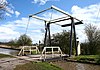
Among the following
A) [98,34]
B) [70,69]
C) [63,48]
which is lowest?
[70,69]

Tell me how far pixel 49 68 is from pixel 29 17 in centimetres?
739

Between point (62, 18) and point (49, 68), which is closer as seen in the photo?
point (49, 68)

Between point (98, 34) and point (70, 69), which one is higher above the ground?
point (98, 34)

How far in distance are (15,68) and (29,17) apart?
7.08 metres

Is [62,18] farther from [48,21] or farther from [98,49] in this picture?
[98,49]

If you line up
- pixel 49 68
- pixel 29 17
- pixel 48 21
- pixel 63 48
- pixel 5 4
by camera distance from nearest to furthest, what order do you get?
pixel 49 68 → pixel 5 4 → pixel 29 17 → pixel 48 21 → pixel 63 48

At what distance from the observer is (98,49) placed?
21.9m

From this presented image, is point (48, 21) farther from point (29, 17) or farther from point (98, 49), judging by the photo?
point (98, 49)

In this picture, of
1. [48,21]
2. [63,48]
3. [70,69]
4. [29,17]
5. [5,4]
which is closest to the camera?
[70,69]

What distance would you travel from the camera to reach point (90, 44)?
22.5 metres

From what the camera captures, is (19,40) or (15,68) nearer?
(15,68)

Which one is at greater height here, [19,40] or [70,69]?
[19,40]

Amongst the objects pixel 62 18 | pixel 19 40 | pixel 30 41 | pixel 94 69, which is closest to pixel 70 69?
pixel 94 69

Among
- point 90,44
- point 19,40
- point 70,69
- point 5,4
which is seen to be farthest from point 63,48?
point 19,40
